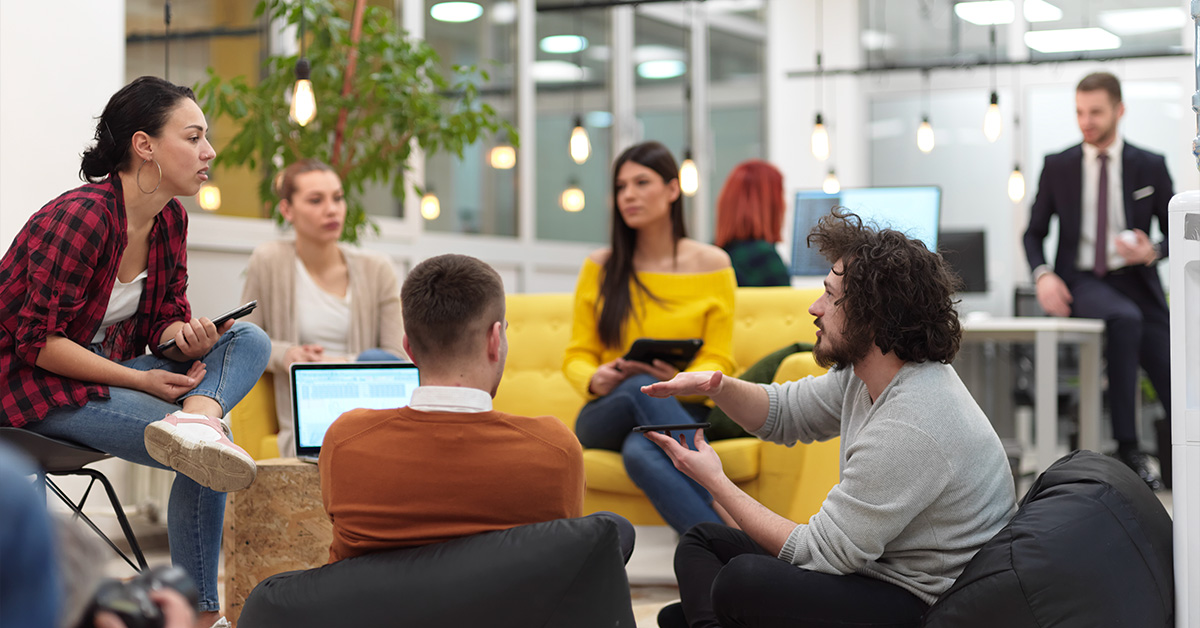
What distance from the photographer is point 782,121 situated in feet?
28.7

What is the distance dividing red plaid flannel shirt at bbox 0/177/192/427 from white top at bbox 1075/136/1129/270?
399cm

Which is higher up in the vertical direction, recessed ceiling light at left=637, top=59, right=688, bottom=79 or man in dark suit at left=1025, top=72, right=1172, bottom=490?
recessed ceiling light at left=637, top=59, right=688, bottom=79

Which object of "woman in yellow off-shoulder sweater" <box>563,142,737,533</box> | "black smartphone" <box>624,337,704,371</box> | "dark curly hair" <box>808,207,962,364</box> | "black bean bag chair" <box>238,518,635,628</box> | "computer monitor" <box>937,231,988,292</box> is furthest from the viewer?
"computer monitor" <box>937,231,988,292</box>

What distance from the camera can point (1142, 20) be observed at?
812 centimetres

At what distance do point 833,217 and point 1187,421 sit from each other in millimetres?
672

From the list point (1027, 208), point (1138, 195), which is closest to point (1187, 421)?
point (1138, 195)

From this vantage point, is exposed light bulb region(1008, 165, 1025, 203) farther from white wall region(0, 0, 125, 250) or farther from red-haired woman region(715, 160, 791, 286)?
white wall region(0, 0, 125, 250)

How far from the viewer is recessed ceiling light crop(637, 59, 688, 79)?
838cm

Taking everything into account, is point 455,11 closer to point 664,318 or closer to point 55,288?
point 664,318

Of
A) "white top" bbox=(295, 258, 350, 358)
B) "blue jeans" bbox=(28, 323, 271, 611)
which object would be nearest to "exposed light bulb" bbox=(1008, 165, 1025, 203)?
"white top" bbox=(295, 258, 350, 358)

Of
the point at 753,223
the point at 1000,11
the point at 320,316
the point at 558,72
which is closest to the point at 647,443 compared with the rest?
the point at 320,316

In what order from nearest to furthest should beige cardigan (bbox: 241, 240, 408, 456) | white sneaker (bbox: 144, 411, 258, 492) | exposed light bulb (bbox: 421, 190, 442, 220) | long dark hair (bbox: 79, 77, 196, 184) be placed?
white sneaker (bbox: 144, 411, 258, 492), long dark hair (bbox: 79, 77, 196, 184), beige cardigan (bbox: 241, 240, 408, 456), exposed light bulb (bbox: 421, 190, 442, 220)

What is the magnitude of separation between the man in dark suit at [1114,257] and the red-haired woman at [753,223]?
134cm

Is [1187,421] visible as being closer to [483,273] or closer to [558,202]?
[483,273]
